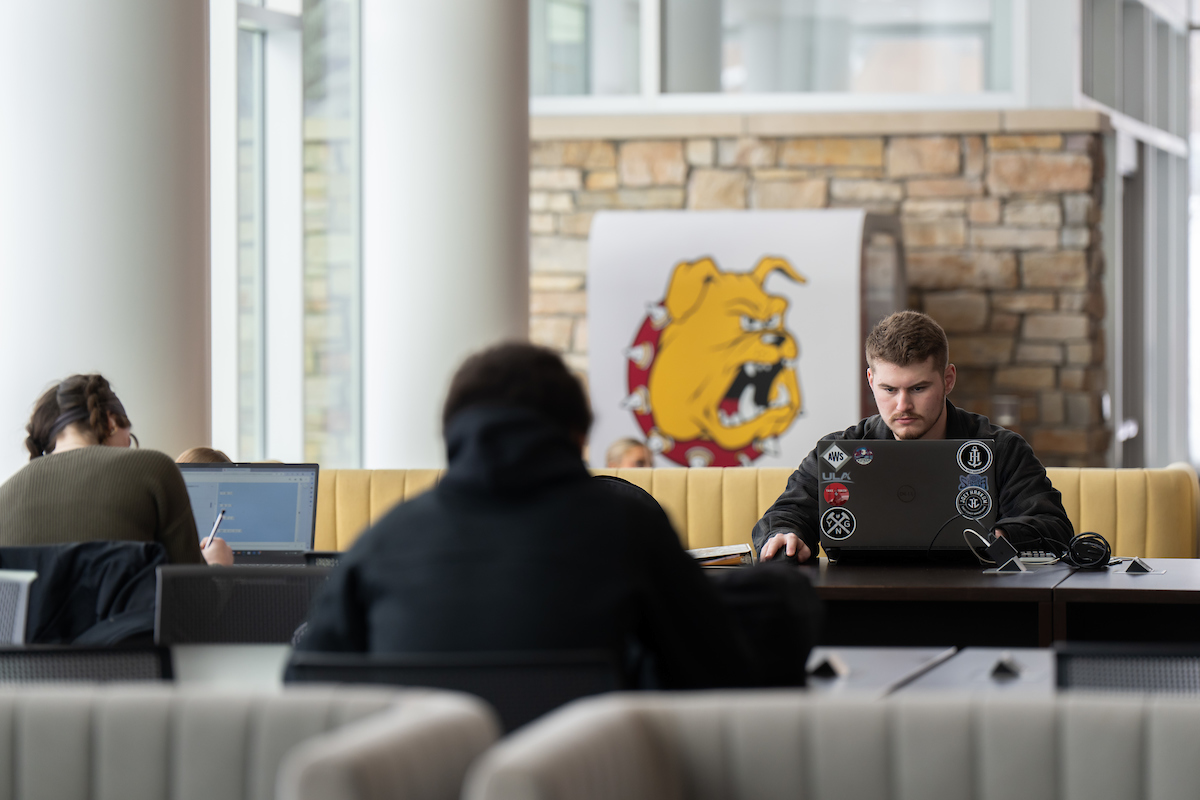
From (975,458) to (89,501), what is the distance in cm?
190

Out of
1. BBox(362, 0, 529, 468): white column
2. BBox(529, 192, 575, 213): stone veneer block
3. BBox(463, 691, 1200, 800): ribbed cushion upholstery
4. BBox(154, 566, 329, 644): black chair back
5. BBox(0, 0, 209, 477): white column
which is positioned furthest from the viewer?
BBox(529, 192, 575, 213): stone veneer block

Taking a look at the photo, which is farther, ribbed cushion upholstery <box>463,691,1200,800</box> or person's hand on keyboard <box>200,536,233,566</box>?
person's hand on keyboard <box>200,536,233,566</box>

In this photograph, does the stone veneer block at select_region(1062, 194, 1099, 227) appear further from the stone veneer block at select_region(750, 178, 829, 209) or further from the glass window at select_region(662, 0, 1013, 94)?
the stone veneer block at select_region(750, 178, 829, 209)

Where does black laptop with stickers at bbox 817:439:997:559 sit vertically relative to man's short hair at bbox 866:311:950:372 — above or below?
below

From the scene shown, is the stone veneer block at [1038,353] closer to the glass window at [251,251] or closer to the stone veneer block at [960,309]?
the stone veneer block at [960,309]

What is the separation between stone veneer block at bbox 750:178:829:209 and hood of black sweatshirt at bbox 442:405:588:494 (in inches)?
247

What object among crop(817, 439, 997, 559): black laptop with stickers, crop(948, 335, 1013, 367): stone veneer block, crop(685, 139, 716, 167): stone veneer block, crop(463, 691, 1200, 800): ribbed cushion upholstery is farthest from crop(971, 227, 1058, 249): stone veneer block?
crop(463, 691, 1200, 800): ribbed cushion upholstery

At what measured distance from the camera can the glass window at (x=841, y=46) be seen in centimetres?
795

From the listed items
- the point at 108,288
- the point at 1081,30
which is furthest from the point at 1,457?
the point at 1081,30

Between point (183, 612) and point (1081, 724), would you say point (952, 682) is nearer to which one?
point (1081, 724)

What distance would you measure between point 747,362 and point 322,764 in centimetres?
599

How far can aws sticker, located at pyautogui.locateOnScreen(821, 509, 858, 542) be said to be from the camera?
300 cm

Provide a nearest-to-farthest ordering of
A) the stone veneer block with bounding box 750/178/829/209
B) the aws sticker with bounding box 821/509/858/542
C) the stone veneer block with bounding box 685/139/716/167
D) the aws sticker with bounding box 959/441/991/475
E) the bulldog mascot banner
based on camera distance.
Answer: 1. the aws sticker with bounding box 959/441/991/475
2. the aws sticker with bounding box 821/509/858/542
3. the bulldog mascot banner
4. the stone veneer block with bounding box 750/178/829/209
5. the stone veneer block with bounding box 685/139/716/167

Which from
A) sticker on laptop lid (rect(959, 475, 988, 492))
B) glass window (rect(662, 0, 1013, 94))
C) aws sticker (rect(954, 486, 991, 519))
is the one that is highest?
glass window (rect(662, 0, 1013, 94))
